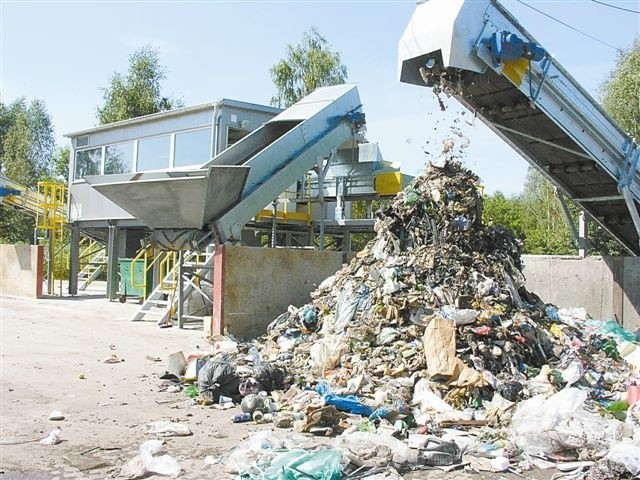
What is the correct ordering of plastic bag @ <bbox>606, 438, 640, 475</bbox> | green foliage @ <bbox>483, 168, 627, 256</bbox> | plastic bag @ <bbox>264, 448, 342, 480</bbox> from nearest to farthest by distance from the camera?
plastic bag @ <bbox>264, 448, 342, 480</bbox>, plastic bag @ <bbox>606, 438, 640, 475</bbox>, green foliage @ <bbox>483, 168, 627, 256</bbox>

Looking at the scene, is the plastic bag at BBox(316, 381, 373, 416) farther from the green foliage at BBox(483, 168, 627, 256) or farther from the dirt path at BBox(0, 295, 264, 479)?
the green foliage at BBox(483, 168, 627, 256)

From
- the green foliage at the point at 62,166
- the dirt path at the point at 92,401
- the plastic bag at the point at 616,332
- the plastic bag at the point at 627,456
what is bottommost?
the dirt path at the point at 92,401

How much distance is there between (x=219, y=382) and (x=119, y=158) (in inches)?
471

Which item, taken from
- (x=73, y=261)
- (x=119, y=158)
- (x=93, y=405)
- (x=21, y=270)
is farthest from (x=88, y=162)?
(x=93, y=405)

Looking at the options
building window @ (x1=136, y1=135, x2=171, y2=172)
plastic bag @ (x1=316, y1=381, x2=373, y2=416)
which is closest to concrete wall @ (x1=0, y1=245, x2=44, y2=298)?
building window @ (x1=136, y1=135, x2=171, y2=172)

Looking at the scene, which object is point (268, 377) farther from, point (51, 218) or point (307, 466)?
point (51, 218)

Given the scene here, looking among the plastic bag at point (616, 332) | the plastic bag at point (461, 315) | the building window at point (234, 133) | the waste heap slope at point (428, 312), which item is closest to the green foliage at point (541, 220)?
the building window at point (234, 133)

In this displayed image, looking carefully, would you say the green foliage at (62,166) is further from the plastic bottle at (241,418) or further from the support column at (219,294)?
the plastic bottle at (241,418)

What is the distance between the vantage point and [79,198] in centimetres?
1702

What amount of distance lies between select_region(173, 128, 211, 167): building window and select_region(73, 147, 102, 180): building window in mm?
3637

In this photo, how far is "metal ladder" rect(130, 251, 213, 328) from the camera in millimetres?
10797

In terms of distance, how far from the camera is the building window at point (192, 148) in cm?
1389

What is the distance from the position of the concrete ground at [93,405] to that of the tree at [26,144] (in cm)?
2853

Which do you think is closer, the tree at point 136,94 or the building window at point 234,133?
the building window at point 234,133
